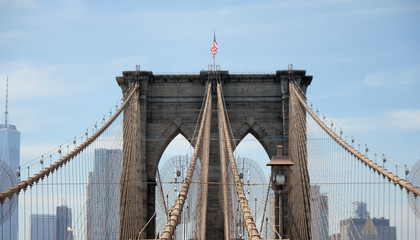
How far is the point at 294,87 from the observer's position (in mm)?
36719

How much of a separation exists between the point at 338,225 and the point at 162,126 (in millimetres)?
16610

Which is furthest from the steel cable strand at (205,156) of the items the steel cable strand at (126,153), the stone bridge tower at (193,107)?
the steel cable strand at (126,153)

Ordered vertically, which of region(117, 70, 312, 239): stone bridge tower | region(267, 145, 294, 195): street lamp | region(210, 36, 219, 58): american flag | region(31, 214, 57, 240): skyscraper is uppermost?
region(210, 36, 219, 58): american flag

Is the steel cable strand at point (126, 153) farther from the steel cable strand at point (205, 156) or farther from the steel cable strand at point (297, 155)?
the steel cable strand at point (297, 155)

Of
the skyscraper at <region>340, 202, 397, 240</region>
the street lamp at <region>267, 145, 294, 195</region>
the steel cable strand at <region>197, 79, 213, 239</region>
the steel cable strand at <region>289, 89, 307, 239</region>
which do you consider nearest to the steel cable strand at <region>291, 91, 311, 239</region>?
the steel cable strand at <region>289, 89, 307, 239</region>

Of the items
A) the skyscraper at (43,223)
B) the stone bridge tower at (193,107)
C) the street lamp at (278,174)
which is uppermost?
the stone bridge tower at (193,107)

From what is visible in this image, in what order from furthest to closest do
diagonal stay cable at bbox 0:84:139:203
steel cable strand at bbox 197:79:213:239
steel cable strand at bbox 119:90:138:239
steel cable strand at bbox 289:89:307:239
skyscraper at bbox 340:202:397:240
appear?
steel cable strand at bbox 289:89:307:239
steel cable strand at bbox 119:90:138:239
steel cable strand at bbox 197:79:213:239
skyscraper at bbox 340:202:397:240
diagonal stay cable at bbox 0:84:139:203

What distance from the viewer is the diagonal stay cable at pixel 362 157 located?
16.4 meters

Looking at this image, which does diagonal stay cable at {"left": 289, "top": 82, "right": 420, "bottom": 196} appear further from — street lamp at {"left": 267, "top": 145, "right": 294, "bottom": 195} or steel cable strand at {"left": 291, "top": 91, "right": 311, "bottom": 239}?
street lamp at {"left": 267, "top": 145, "right": 294, "bottom": 195}

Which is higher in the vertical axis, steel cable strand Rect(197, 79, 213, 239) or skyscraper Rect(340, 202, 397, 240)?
steel cable strand Rect(197, 79, 213, 239)

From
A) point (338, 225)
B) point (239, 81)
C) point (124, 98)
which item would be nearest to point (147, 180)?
point (124, 98)

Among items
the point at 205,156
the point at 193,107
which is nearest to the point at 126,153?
the point at 193,107

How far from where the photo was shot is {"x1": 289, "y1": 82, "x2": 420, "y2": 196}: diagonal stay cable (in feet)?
53.9

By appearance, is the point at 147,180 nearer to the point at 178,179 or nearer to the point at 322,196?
the point at 178,179
